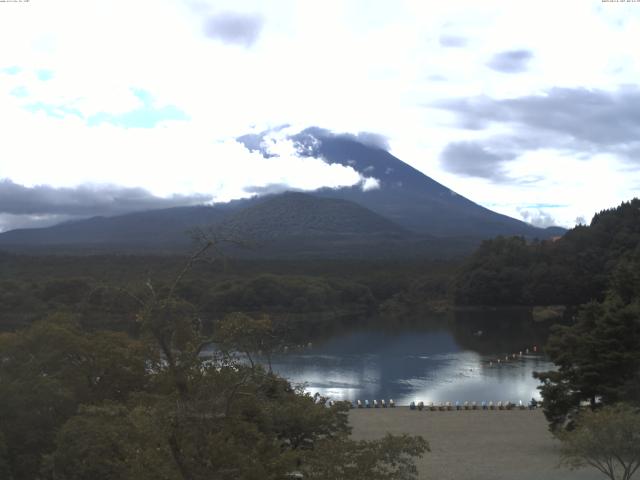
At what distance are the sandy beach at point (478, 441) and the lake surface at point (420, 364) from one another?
361 centimetres

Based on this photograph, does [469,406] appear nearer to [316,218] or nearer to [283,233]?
[283,233]

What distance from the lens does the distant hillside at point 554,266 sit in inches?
1993

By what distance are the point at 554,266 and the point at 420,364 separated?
2641 centimetres

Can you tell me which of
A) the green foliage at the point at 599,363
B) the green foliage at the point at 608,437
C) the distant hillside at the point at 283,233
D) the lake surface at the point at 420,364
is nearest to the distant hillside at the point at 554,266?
the lake surface at the point at 420,364

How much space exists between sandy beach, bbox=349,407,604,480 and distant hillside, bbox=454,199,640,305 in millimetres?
33159

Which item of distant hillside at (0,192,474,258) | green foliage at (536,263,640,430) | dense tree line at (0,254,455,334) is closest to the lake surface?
dense tree line at (0,254,455,334)

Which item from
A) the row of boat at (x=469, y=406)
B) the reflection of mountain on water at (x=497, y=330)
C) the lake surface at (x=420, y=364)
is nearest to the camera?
the row of boat at (x=469, y=406)

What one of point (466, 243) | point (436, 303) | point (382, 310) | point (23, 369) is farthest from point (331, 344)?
point (466, 243)

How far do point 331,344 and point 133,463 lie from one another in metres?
30.2

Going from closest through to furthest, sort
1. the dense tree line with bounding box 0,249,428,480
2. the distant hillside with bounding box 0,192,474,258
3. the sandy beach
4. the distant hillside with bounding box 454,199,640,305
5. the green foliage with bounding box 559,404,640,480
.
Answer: the dense tree line with bounding box 0,249,428,480 → the green foliage with bounding box 559,404,640,480 → the sandy beach → the distant hillside with bounding box 454,199,640,305 → the distant hillside with bounding box 0,192,474,258

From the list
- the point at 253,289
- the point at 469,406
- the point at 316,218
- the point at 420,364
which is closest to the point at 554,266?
the point at 253,289

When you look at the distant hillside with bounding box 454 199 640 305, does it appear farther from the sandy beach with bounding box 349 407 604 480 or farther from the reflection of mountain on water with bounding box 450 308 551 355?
the sandy beach with bounding box 349 407 604 480

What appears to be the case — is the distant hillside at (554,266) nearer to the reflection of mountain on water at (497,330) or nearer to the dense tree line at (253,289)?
the reflection of mountain on water at (497,330)

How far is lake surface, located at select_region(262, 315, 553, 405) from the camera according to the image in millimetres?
23953
